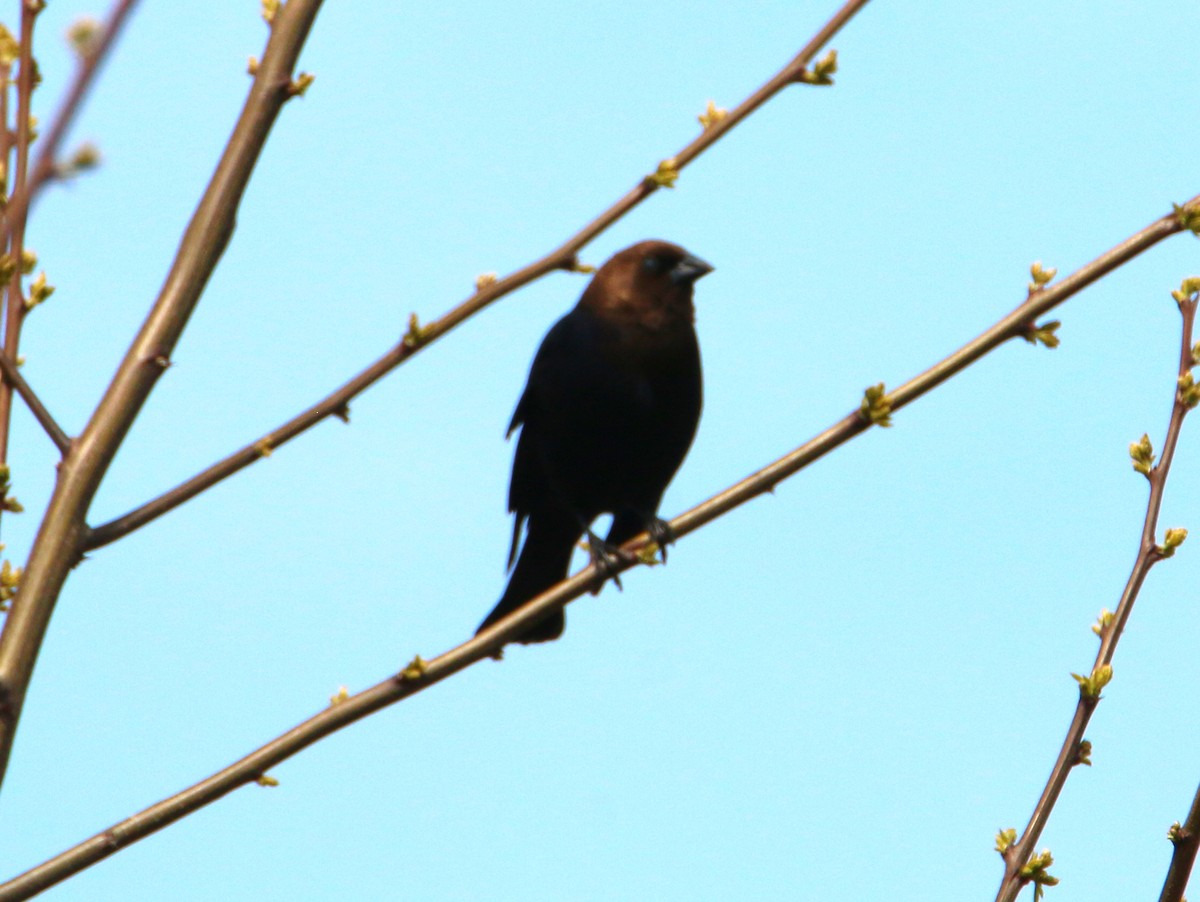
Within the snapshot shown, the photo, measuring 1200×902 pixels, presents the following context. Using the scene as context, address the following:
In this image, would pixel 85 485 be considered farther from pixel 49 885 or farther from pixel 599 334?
pixel 599 334

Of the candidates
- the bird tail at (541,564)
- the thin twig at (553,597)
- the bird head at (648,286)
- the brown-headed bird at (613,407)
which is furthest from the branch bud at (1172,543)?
the bird tail at (541,564)

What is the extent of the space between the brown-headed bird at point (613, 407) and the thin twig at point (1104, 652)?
5.59 feet

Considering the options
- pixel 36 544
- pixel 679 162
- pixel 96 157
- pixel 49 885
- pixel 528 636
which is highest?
pixel 528 636

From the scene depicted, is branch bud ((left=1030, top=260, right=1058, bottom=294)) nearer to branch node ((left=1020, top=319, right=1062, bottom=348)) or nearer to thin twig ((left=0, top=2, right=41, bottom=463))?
branch node ((left=1020, top=319, right=1062, bottom=348))

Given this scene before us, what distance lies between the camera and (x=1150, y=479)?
290 cm

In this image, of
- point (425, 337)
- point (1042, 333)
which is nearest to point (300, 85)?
point (425, 337)

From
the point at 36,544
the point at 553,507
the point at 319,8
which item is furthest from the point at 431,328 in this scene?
the point at 553,507

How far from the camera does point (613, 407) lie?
4.46 meters

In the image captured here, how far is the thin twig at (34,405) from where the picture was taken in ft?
7.19

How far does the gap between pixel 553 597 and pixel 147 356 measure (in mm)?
865

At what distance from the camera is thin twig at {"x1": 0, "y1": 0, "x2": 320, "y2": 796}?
2.10m

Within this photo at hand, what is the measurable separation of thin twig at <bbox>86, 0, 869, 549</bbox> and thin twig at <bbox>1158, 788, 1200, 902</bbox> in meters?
1.22

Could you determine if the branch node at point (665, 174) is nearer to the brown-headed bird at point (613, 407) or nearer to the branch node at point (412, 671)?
the branch node at point (412, 671)

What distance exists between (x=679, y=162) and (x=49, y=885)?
1.36 m
